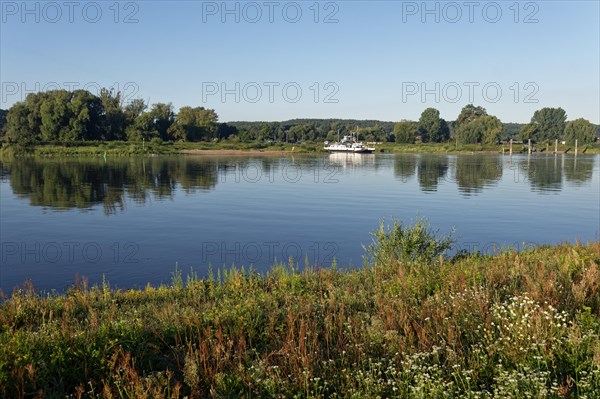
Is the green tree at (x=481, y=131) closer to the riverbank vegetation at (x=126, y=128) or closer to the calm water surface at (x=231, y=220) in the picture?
the riverbank vegetation at (x=126, y=128)

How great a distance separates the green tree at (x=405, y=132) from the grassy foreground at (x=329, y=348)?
183 m

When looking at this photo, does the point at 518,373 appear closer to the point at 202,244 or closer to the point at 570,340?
the point at 570,340

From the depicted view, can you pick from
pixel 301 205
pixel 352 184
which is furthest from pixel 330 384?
pixel 352 184

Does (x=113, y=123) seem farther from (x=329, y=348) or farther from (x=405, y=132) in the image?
(x=329, y=348)

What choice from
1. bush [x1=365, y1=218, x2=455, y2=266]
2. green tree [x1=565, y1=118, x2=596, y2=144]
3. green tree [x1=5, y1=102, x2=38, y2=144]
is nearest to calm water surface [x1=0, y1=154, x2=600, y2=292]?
bush [x1=365, y1=218, x2=455, y2=266]

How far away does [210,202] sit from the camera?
3369cm

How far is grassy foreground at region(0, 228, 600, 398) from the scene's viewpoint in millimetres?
5641

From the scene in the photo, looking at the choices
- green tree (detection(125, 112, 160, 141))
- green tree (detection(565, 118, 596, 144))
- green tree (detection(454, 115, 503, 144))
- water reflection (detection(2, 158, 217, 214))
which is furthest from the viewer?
green tree (detection(565, 118, 596, 144))

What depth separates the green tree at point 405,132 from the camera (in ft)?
616

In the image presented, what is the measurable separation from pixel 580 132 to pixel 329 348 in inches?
7379

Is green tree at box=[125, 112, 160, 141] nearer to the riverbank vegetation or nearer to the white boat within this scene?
the riverbank vegetation

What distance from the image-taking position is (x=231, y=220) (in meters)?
26.4

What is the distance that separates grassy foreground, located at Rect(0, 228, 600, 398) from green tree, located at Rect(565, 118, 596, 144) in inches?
7218

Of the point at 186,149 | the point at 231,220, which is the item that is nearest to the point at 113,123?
the point at 186,149
